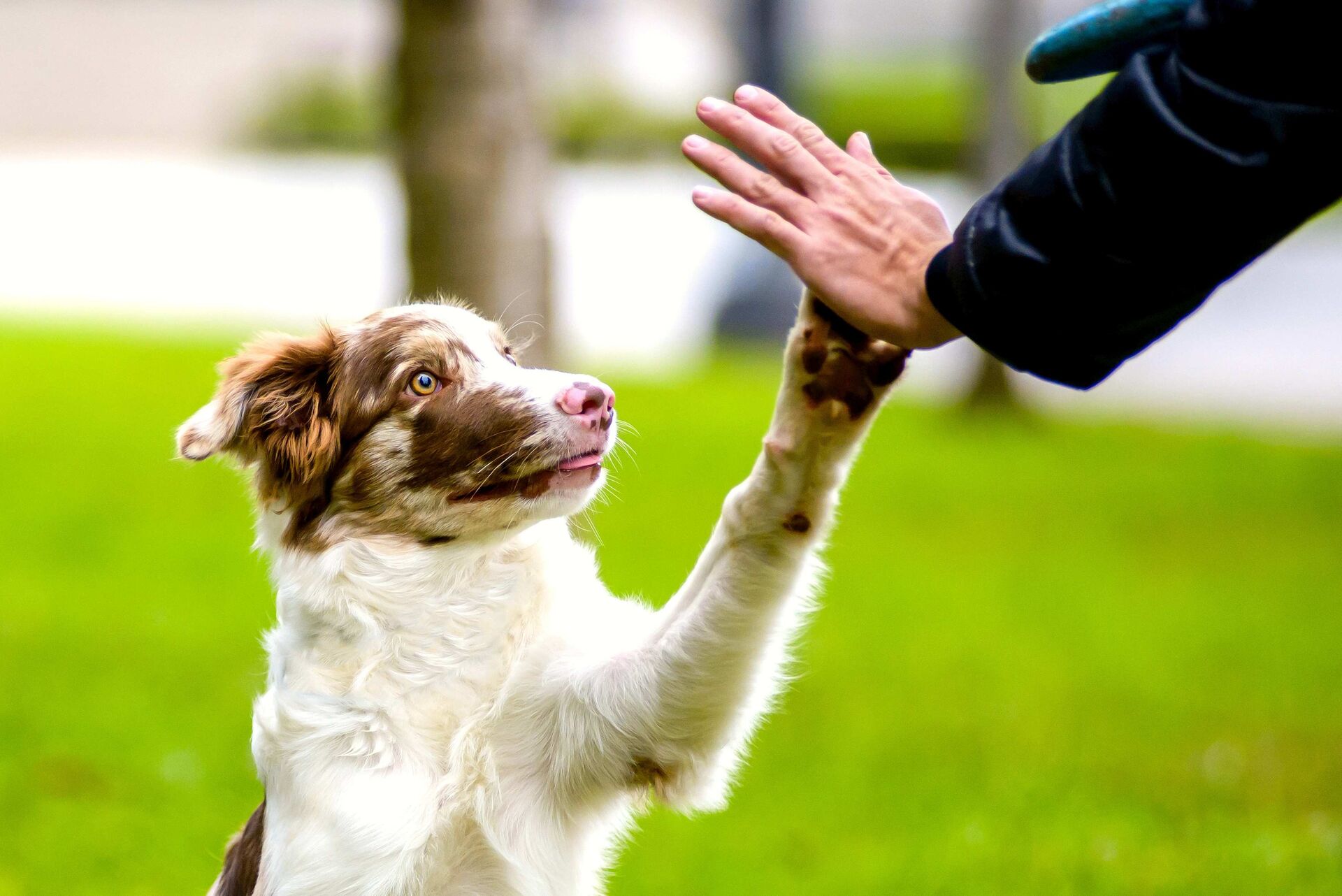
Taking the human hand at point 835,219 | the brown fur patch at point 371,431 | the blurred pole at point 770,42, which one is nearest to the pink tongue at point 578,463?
the brown fur patch at point 371,431

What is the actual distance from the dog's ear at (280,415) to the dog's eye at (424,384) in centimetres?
22

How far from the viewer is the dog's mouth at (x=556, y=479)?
3.60 metres

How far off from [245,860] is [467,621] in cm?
84

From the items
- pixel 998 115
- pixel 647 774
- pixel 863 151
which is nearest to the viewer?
pixel 863 151

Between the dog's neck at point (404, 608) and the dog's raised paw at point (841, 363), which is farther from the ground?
the dog's raised paw at point (841, 363)

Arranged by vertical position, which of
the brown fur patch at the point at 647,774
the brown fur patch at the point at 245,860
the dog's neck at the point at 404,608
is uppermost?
the dog's neck at the point at 404,608

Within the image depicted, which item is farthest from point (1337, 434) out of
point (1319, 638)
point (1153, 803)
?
point (1153, 803)

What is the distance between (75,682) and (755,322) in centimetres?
1131

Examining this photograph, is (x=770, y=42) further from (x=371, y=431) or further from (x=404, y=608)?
(x=404, y=608)

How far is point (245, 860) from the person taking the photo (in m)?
3.86

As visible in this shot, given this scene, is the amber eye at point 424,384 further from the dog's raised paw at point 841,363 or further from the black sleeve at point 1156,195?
the black sleeve at point 1156,195

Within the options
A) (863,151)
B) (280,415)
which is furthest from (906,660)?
(863,151)

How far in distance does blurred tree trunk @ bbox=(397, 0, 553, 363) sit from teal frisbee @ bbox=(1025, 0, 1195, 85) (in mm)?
3892

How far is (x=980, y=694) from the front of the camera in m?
7.41
